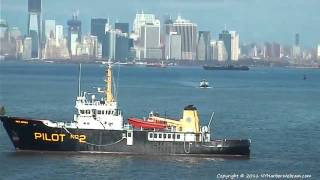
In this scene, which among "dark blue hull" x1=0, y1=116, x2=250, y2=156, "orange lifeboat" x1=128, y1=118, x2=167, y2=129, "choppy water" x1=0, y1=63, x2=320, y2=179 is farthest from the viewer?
"orange lifeboat" x1=128, y1=118, x2=167, y2=129

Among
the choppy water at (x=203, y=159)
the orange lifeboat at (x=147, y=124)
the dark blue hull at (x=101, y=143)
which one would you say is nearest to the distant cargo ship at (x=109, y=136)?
the dark blue hull at (x=101, y=143)

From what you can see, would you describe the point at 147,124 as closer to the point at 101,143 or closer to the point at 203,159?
the point at 101,143

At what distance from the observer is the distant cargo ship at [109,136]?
53.9 m

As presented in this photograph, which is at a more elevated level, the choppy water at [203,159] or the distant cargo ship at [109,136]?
the distant cargo ship at [109,136]

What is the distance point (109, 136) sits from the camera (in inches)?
2120

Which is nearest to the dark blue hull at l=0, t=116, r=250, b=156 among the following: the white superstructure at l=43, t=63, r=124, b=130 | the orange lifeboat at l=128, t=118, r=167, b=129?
the white superstructure at l=43, t=63, r=124, b=130

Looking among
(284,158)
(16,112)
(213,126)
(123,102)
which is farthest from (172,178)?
(123,102)

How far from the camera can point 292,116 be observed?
8775 cm

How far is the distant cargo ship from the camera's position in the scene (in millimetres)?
53875

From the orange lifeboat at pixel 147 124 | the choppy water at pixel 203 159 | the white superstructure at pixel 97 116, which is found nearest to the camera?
the choppy water at pixel 203 159

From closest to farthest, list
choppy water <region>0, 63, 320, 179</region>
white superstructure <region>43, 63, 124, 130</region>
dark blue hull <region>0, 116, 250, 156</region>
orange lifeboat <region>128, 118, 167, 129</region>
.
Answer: choppy water <region>0, 63, 320, 179</region> → dark blue hull <region>0, 116, 250, 156</region> → white superstructure <region>43, 63, 124, 130</region> → orange lifeboat <region>128, 118, 167, 129</region>

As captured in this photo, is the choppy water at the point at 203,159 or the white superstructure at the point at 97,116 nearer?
the choppy water at the point at 203,159

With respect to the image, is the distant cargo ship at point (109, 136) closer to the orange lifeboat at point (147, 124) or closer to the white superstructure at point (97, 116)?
the white superstructure at point (97, 116)

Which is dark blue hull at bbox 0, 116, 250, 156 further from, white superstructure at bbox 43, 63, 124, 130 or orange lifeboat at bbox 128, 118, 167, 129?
orange lifeboat at bbox 128, 118, 167, 129
